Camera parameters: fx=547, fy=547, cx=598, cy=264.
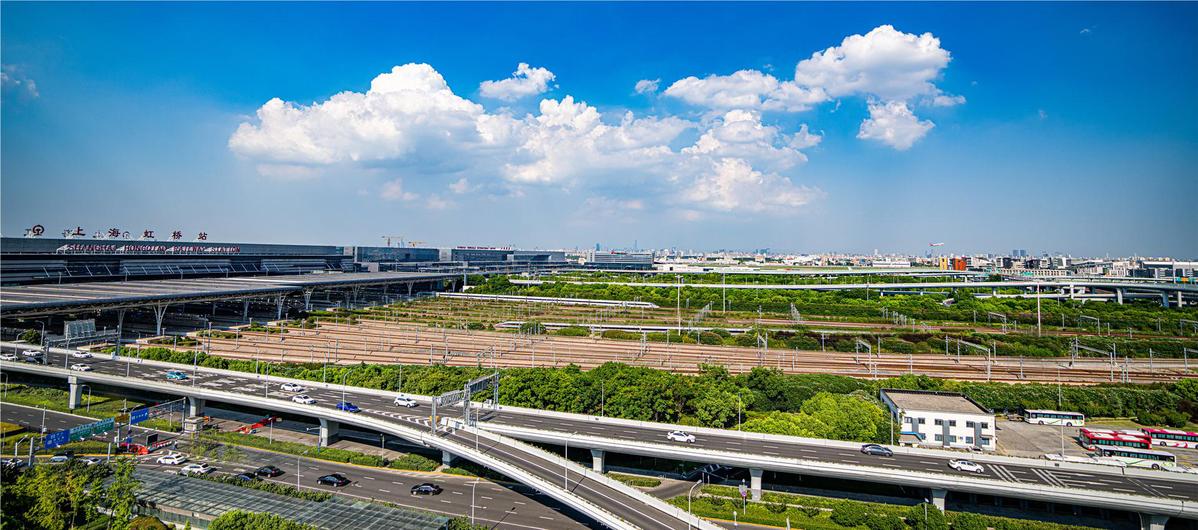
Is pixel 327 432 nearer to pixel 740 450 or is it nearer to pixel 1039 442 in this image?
pixel 740 450

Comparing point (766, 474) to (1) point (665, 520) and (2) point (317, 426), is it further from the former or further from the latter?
(2) point (317, 426)

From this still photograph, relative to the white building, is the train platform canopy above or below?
above

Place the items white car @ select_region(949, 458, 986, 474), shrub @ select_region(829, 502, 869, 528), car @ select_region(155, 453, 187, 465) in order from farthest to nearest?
1. car @ select_region(155, 453, 187, 465)
2. white car @ select_region(949, 458, 986, 474)
3. shrub @ select_region(829, 502, 869, 528)

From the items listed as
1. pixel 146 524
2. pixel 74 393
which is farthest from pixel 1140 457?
pixel 74 393

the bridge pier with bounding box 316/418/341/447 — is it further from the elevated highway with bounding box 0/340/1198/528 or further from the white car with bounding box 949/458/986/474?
the white car with bounding box 949/458/986/474

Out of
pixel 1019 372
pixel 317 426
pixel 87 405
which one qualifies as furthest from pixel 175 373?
pixel 1019 372

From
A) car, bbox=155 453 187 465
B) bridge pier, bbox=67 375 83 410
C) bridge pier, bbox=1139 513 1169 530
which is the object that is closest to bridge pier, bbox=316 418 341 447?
car, bbox=155 453 187 465

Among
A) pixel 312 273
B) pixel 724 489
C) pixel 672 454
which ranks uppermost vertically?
pixel 312 273
